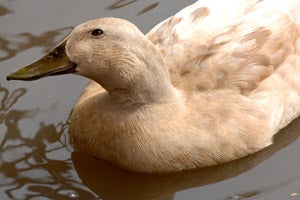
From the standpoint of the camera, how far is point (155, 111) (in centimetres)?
646

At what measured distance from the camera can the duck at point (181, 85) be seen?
6121mm

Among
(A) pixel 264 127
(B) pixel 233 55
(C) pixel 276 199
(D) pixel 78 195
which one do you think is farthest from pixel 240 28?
(D) pixel 78 195

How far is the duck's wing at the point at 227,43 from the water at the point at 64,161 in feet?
2.14

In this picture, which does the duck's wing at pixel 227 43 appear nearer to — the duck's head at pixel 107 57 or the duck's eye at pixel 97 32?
the duck's head at pixel 107 57

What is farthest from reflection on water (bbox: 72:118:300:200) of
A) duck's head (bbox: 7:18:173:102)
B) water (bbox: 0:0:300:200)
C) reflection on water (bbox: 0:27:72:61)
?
reflection on water (bbox: 0:27:72:61)

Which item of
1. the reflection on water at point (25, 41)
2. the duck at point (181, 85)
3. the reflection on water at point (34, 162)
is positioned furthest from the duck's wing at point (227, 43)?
the reflection on water at point (25, 41)

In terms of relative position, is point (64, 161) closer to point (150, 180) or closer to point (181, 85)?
point (150, 180)

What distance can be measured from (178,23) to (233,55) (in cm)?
59

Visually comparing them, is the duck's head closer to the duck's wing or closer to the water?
the duck's wing

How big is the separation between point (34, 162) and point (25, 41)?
1.51m

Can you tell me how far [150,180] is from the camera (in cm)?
660

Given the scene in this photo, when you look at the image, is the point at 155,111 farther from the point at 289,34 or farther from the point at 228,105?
the point at 289,34

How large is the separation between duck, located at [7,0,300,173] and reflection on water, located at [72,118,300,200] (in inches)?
3.6

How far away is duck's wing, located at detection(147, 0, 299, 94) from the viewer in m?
6.62
